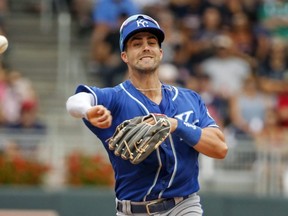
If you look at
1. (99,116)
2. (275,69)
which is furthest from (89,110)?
(275,69)

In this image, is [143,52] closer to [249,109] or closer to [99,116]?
[99,116]

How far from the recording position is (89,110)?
5.97 meters

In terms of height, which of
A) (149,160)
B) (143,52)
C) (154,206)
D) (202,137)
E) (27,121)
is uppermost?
(27,121)

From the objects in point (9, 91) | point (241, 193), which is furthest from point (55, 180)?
point (241, 193)

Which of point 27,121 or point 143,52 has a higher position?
point 27,121

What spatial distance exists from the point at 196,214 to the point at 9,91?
7123 mm

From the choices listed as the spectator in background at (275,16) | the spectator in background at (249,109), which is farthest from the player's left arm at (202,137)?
the spectator in background at (275,16)

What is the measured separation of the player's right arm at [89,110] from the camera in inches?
233

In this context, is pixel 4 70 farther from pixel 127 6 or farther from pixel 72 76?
pixel 127 6

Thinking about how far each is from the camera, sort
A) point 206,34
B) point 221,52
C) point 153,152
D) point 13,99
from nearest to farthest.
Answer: point 153,152 < point 13,99 < point 221,52 < point 206,34

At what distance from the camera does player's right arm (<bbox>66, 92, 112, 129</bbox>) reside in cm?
593

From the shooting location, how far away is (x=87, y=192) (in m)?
12.1

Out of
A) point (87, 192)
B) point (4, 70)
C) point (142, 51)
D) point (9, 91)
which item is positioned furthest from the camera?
point (4, 70)

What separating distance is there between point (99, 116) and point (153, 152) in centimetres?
60
